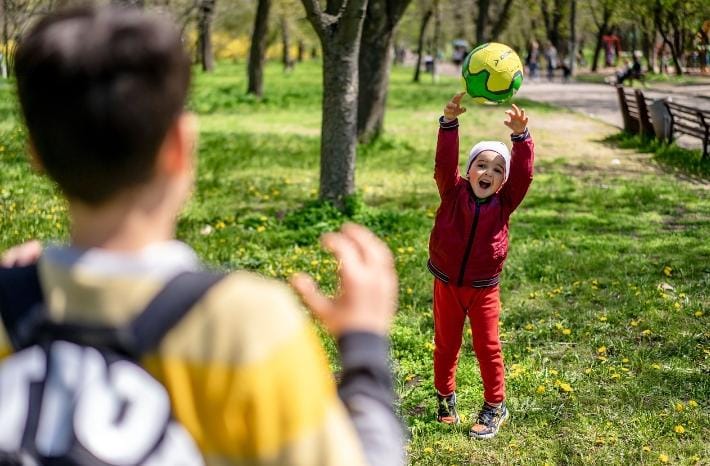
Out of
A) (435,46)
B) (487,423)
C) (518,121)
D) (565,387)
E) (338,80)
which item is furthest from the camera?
(435,46)

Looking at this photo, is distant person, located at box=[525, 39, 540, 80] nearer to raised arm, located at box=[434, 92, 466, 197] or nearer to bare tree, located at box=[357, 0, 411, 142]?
bare tree, located at box=[357, 0, 411, 142]

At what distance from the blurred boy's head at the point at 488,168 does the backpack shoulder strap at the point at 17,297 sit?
328 centimetres

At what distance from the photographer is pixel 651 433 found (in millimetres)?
4633

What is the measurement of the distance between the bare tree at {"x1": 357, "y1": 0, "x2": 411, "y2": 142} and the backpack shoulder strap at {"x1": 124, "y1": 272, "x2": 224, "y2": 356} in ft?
42.9

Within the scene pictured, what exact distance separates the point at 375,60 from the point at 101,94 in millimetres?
13468

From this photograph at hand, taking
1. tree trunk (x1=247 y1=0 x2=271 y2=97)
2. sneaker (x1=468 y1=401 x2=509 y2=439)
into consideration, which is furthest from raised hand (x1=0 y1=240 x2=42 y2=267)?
tree trunk (x1=247 y1=0 x2=271 y2=97)

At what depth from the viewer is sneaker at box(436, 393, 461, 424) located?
481cm

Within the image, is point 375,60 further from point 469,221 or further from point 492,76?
point 469,221

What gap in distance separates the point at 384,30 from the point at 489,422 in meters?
10.4

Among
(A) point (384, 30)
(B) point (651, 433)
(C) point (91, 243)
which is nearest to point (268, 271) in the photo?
(B) point (651, 433)

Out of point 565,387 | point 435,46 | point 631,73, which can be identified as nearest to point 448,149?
point 565,387

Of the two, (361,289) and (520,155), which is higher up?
(361,289)

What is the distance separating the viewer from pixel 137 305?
1242 millimetres

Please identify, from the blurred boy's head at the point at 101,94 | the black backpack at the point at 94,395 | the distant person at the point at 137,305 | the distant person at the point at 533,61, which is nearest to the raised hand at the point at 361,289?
the distant person at the point at 137,305
